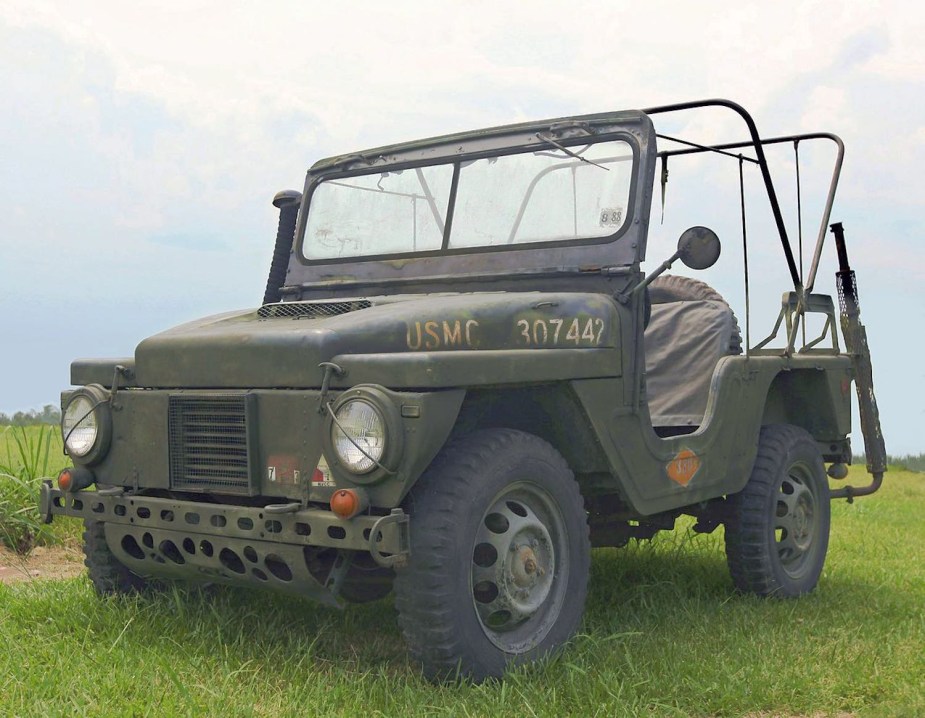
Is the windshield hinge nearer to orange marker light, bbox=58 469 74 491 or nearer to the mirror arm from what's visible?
the mirror arm

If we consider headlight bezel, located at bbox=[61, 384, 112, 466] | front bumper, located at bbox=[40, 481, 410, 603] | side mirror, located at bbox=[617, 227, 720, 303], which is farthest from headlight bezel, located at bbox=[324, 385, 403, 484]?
side mirror, located at bbox=[617, 227, 720, 303]

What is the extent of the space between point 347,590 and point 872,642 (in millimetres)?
2357

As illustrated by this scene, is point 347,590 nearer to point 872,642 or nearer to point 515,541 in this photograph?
point 515,541

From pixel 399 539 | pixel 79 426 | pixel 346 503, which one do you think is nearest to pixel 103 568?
pixel 79 426

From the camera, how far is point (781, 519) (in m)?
6.01

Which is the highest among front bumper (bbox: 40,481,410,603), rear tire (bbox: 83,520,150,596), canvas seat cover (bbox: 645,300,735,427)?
canvas seat cover (bbox: 645,300,735,427)

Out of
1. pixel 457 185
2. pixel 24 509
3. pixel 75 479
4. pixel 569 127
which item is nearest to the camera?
pixel 75 479

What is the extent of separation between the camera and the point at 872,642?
15.9ft

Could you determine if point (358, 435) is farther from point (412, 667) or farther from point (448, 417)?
point (412, 667)

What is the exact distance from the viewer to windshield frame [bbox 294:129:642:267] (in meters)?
4.93

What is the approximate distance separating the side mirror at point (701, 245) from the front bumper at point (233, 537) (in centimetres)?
169

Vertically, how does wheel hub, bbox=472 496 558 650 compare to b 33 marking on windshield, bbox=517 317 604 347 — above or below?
below

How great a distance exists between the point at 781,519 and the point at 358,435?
3.17 metres

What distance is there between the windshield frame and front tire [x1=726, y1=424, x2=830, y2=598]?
1.77m
